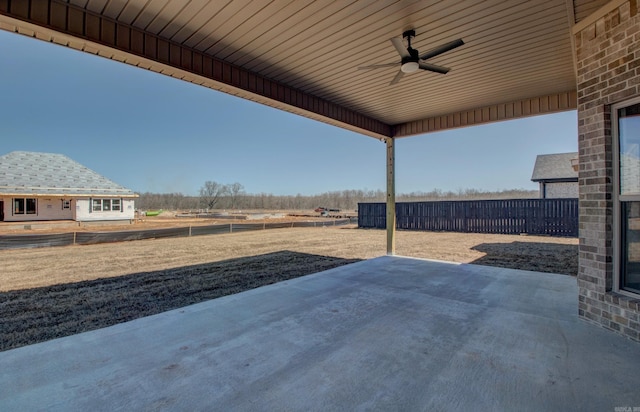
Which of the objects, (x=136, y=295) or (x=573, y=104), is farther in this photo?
(x=573, y=104)

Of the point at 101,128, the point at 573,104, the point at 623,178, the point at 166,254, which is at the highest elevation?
the point at 101,128

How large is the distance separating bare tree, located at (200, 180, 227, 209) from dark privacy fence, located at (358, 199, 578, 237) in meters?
40.2

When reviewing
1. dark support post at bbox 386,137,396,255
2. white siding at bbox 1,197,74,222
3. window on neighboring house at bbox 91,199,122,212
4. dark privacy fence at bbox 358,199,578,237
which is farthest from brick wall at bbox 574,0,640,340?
white siding at bbox 1,197,74,222

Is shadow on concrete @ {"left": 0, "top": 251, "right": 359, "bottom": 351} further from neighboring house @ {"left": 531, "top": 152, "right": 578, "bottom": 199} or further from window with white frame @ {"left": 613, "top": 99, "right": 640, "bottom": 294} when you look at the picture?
neighboring house @ {"left": 531, "top": 152, "right": 578, "bottom": 199}

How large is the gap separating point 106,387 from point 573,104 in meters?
7.16

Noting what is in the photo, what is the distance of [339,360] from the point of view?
2.11 m

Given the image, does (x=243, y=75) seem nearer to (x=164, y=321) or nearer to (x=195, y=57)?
(x=195, y=57)

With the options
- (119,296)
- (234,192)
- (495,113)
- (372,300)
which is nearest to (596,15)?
(495,113)

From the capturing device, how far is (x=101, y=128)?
133 feet

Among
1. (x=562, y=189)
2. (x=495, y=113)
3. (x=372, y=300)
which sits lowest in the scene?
(x=372, y=300)

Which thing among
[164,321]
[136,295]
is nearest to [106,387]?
[164,321]

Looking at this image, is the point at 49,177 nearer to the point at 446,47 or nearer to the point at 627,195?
the point at 446,47

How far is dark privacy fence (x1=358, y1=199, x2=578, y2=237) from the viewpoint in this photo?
1148 cm

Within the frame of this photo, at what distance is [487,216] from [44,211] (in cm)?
2683
